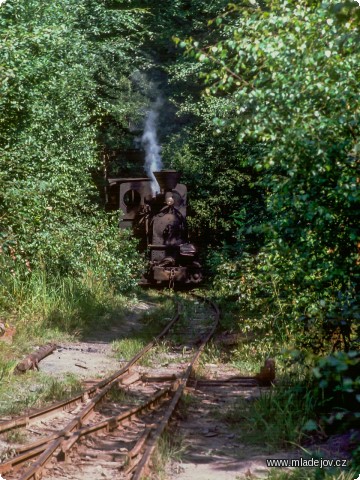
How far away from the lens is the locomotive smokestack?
23.1m

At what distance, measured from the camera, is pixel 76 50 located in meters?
15.4

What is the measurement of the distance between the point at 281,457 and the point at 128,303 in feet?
37.3

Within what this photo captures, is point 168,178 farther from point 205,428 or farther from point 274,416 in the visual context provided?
point 274,416

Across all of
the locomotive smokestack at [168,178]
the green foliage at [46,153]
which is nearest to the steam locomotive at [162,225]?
the locomotive smokestack at [168,178]

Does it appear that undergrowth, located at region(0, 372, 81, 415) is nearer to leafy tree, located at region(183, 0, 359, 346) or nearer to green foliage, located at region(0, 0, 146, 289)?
green foliage, located at region(0, 0, 146, 289)

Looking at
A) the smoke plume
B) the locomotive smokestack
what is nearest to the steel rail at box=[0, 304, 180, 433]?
the locomotive smokestack

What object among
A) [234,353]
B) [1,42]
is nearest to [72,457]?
[234,353]

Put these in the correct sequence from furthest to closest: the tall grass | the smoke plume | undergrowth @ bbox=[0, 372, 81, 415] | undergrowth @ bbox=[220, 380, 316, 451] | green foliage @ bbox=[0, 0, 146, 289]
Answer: the smoke plume < the tall grass < green foliage @ bbox=[0, 0, 146, 289] < undergrowth @ bbox=[0, 372, 81, 415] < undergrowth @ bbox=[220, 380, 316, 451]

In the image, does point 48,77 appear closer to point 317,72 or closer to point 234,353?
point 234,353

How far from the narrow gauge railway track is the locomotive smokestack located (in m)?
14.2

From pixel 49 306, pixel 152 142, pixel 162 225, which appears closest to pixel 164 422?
pixel 49 306

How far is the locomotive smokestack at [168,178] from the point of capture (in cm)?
2311

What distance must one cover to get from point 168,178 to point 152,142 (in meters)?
9.67

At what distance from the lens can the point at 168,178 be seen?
23156 millimetres
